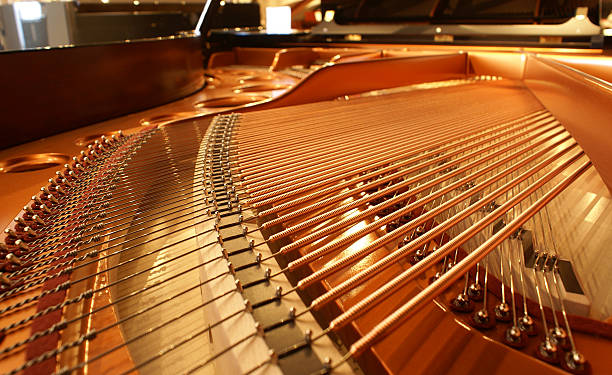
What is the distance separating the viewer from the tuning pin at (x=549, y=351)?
0.77 meters

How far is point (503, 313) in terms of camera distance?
0.88 m

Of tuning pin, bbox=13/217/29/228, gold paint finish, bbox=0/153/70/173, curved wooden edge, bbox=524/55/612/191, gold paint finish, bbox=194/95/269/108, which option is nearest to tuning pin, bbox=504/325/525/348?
curved wooden edge, bbox=524/55/612/191

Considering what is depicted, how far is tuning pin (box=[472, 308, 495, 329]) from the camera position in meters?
0.86

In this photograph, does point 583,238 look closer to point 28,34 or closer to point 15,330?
point 15,330

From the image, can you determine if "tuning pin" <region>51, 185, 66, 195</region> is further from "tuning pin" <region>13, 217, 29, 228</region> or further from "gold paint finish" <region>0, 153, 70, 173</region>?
"gold paint finish" <region>0, 153, 70, 173</region>

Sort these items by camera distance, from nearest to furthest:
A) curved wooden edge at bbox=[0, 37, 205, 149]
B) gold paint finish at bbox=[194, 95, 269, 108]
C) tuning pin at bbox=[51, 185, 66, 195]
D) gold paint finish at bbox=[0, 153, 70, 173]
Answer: tuning pin at bbox=[51, 185, 66, 195]
gold paint finish at bbox=[0, 153, 70, 173]
curved wooden edge at bbox=[0, 37, 205, 149]
gold paint finish at bbox=[194, 95, 269, 108]

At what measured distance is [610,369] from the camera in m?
0.78

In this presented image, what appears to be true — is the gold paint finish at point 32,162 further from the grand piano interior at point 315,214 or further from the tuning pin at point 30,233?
the tuning pin at point 30,233

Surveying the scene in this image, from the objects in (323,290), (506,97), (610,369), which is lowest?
(610,369)

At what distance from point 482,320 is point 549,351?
5.1 inches

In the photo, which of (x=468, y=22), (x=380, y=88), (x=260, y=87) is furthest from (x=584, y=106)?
(x=468, y=22)

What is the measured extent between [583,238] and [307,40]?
158 inches

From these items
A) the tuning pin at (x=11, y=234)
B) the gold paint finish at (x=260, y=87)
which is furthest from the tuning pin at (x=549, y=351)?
the gold paint finish at (x=260, y=87)

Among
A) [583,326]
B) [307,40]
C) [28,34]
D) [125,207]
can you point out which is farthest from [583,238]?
[28,34]
